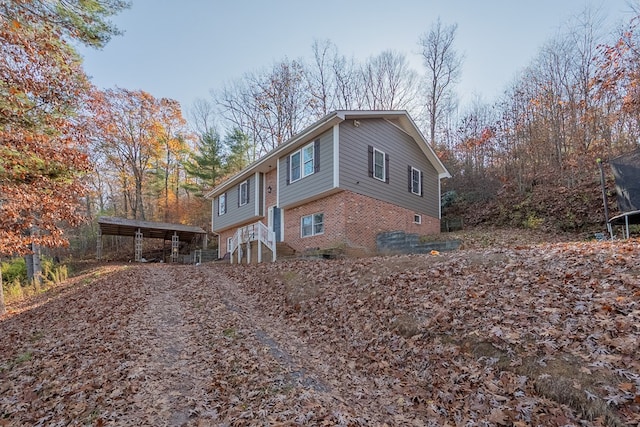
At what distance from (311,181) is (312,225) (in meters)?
1.81

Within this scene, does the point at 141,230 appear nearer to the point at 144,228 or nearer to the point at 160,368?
the point at 144,228

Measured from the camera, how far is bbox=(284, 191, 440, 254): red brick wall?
11.9 metres

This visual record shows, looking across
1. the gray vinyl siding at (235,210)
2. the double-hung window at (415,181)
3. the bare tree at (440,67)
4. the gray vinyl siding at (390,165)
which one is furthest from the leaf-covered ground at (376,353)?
the bare tree at (440,67)

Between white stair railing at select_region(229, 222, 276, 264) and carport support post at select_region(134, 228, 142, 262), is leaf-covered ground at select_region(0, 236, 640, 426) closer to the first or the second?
white stair railing at select_region(229, 222, 276, 264)

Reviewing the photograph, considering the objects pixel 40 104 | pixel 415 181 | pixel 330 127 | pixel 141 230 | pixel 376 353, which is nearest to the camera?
pixel 376 353

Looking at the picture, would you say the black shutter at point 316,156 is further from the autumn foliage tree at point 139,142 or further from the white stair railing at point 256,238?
the autumn foliage tree at point 139,142

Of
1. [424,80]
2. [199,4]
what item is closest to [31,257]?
[199,4]

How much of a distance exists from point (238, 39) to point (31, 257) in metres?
14.0

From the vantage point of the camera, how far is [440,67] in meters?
24.1

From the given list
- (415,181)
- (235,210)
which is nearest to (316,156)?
(415,181)

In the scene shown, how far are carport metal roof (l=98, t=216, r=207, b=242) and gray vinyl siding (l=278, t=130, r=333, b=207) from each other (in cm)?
1103

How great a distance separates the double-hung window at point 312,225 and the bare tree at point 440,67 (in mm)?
14491

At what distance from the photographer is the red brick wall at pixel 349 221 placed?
39.0ft

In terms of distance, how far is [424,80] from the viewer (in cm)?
2452
